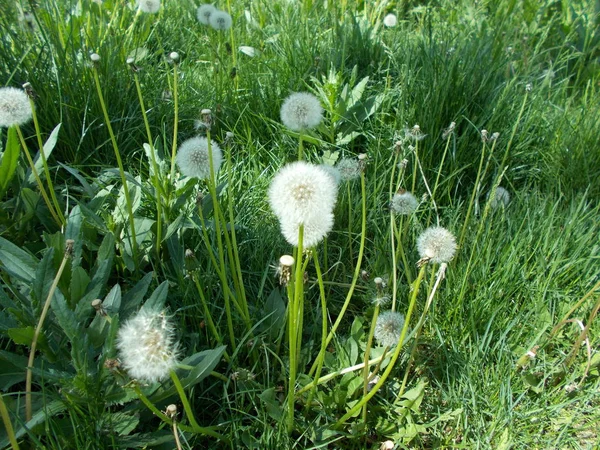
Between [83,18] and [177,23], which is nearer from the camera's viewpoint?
[83,18]

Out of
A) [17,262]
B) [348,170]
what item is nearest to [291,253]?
[348,170]

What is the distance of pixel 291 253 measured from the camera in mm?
1907

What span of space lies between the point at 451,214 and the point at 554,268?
428 millimetres

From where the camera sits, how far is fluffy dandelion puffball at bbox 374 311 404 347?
1.47m

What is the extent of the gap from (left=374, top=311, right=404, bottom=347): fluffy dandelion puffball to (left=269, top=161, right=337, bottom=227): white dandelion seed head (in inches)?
18.2

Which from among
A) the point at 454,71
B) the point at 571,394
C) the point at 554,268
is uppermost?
the point at 454,71

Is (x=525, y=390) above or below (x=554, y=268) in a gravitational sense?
below

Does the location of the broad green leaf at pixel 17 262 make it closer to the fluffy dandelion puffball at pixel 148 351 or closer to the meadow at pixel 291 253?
the meadow at pixel 291 253

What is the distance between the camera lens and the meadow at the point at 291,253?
1.32m

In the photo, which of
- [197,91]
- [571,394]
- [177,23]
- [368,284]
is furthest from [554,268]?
[177,23]

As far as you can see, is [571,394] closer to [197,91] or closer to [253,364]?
[253,364]

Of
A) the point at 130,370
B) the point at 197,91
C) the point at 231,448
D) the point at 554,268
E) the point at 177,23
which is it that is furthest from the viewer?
the point at 177,23

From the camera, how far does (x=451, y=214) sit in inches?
82.6

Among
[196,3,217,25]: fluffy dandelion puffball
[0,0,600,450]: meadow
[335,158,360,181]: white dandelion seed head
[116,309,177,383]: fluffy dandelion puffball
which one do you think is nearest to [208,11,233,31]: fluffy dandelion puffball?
[0,0,600,450]: meadow
